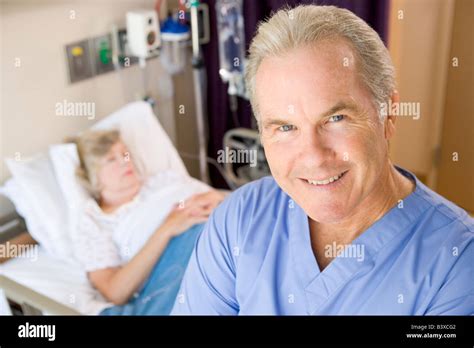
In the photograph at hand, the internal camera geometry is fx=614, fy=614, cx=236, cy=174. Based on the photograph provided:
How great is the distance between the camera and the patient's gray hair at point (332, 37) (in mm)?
914

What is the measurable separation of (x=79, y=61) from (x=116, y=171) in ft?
1.27

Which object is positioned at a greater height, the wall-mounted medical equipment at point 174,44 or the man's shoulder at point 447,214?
the wall-mounted medical equipment at point 174,44

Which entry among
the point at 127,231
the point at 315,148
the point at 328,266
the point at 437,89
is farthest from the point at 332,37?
the point at 127,231

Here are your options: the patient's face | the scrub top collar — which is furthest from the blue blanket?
the scrub top collar

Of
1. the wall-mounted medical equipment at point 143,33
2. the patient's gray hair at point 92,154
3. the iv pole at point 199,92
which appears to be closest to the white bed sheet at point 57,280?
the patient's gray hair at point 92,154

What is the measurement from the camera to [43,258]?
A: 5.71 feet

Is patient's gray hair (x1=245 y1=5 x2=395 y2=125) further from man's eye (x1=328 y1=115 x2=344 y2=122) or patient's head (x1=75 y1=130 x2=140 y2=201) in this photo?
patient's head (x1=75 y1=130 x2=140 y2=201)

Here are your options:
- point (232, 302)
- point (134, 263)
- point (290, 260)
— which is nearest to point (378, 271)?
point (290, 260)

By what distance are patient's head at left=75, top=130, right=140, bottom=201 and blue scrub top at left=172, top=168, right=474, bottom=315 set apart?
2.20 feet

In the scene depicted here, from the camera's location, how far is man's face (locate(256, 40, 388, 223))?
0.92 m

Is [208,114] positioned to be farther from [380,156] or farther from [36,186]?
[380,156]

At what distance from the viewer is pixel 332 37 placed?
2.99 feet

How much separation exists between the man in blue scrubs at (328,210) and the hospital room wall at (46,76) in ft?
3.01

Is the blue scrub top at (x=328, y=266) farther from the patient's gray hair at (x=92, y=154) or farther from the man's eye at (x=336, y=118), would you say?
the patient's gray hair at (x=92, y=154)
